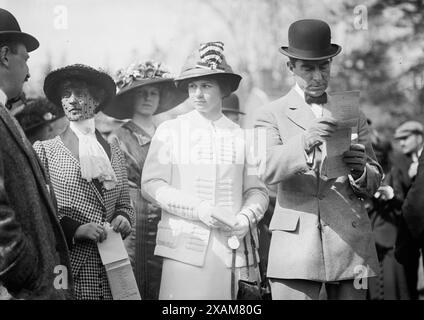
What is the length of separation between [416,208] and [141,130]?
1859mm

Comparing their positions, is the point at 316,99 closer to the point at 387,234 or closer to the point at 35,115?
the point at 35,115

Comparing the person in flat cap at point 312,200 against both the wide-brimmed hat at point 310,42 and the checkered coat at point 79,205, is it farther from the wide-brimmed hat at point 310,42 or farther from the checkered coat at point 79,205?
the checkered coat at point 79,205

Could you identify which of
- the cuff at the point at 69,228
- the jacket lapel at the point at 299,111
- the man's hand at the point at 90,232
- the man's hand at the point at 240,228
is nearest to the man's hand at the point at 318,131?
the jacket lapel at the point at 299,111

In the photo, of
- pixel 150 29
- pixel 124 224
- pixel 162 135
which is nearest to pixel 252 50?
pixel 150 29

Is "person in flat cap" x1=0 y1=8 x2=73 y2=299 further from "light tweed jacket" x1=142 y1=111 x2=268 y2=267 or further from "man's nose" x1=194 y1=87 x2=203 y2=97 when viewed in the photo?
"man's nose" x1=194 y1=87 x2=203 y2=97

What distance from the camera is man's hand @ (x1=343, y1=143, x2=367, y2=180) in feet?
12.1

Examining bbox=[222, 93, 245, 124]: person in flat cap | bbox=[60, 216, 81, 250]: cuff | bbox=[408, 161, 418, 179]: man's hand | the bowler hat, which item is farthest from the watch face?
the bowler hat

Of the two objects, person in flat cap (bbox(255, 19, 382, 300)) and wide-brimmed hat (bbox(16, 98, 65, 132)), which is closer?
person in flat cap (bbox(255, 19, 382, 300))

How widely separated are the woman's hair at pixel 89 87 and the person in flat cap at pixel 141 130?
457 mm

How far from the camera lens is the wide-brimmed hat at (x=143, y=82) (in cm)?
461

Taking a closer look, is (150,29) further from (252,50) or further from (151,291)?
(151,291)

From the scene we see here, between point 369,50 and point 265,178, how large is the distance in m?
2.31

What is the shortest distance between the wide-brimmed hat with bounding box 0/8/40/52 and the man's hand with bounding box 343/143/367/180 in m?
1.79
